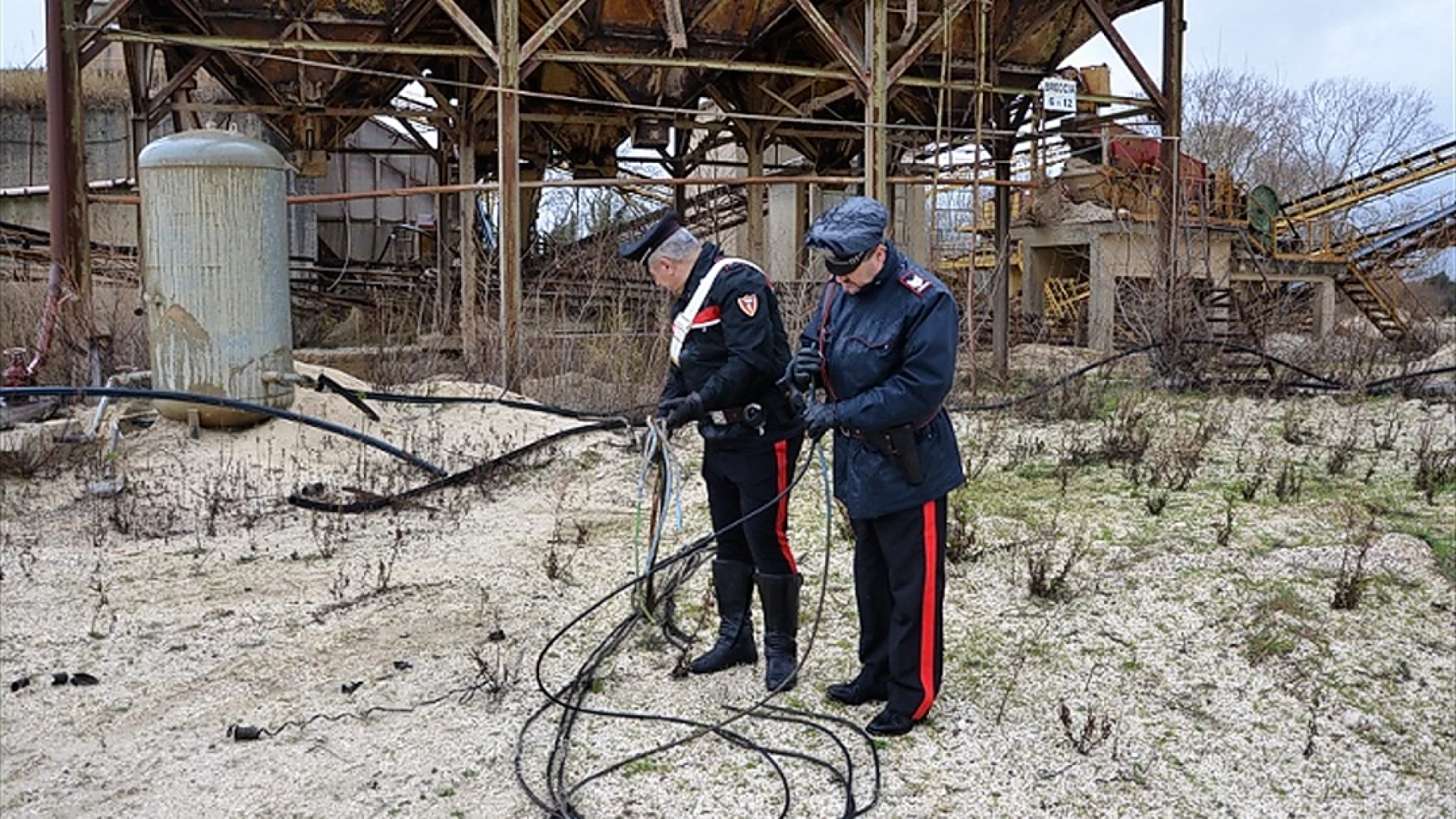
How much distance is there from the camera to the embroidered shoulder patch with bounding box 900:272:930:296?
3.92 metres

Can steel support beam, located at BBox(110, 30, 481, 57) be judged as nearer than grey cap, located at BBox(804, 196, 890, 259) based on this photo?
No

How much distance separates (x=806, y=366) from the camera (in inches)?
163

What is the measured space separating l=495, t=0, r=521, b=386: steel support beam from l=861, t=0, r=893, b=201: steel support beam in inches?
131

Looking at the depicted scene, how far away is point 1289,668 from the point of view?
495cm

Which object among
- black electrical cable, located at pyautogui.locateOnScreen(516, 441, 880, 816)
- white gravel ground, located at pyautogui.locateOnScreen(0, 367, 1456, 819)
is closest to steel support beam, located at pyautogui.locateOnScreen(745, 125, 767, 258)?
white gravel ground, located at pyautogui.locateOnScreen(0, 367, 1456, 819)

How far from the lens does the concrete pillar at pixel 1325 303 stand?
23906 millimetres

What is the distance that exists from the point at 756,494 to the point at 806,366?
0.57 metres

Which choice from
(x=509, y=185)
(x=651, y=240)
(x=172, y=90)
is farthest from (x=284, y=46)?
(x=651, y=240)

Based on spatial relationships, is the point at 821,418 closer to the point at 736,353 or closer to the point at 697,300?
the point at 736,353

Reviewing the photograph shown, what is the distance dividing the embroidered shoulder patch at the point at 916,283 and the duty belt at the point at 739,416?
2.37 ft

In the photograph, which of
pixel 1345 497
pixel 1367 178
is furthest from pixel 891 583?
pixel 1367 178

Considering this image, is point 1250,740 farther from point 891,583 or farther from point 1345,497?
point 1345,497

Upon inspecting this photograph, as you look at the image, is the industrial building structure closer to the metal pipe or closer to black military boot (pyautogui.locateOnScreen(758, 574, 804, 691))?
the metal pipe

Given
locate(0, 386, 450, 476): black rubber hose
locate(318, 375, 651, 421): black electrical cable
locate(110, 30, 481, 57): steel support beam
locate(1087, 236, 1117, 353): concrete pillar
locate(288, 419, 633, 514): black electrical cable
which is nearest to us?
locate(288, 419, 633, 514): black electrical cable
